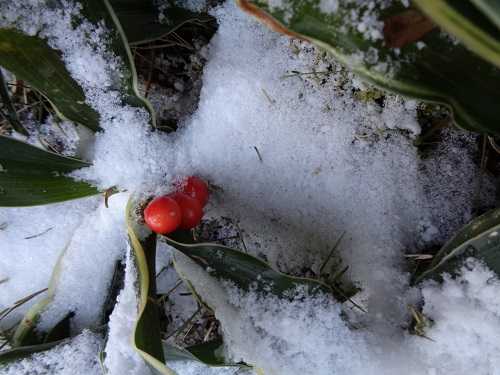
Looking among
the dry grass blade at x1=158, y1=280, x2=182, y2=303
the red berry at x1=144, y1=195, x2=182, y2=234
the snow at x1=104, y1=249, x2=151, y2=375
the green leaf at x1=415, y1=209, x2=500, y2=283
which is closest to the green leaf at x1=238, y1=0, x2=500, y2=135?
the green leaf at x1=415, y1=209, x2=500, y2=283

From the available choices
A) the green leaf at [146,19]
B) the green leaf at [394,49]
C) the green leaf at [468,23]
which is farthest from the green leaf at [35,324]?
the green leaf at [468,23]

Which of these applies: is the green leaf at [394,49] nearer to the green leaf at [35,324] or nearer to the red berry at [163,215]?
the red berry at [163,215]

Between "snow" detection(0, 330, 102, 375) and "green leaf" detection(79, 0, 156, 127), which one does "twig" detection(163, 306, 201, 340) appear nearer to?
"snow" detection(0, 330, 102, 375)


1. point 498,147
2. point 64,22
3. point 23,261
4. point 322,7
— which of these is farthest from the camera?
point 23,261

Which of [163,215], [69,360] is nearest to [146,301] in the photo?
[163,215]

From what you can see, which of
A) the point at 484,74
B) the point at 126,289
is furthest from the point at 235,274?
the point at 484,74

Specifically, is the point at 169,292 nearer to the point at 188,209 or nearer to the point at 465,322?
the point at 188,209

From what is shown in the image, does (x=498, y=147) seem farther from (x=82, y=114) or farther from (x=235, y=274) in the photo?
(x=82, y=114)
